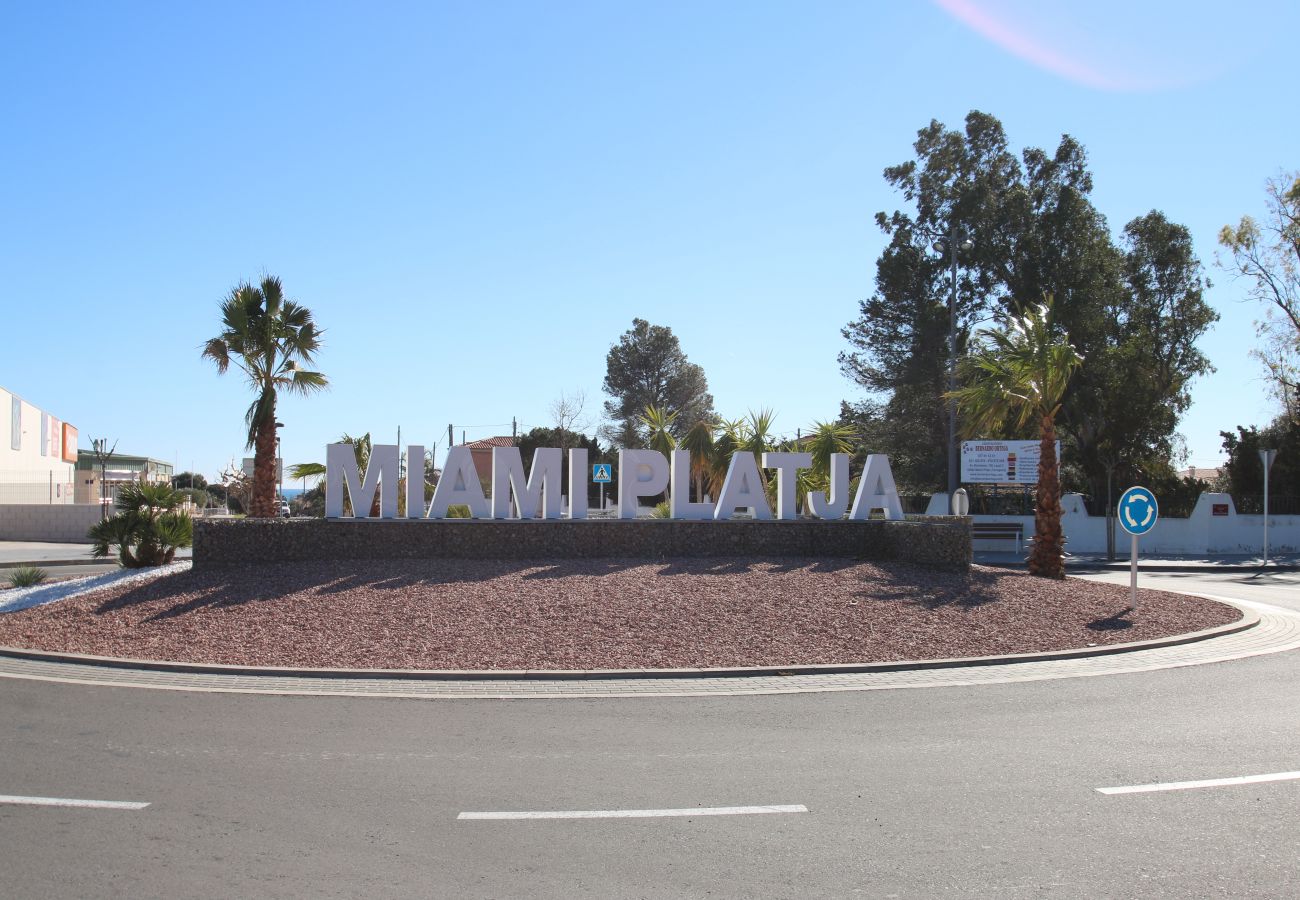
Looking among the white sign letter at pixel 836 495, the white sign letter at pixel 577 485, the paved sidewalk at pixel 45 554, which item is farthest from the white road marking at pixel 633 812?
the paved sidewalk at pixel 45 554

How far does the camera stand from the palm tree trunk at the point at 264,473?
59.8ft

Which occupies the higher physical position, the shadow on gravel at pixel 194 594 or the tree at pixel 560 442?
the tree at pixel 560 442

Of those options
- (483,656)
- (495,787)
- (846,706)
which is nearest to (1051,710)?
(846,706)

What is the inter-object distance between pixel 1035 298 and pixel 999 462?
876cm

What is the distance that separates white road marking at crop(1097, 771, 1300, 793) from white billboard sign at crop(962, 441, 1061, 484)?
26755 millimetres

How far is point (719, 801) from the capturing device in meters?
6.07

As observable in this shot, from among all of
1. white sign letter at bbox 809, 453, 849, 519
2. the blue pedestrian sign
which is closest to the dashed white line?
the blue pedestrian sign

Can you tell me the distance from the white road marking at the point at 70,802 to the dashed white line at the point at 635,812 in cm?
215

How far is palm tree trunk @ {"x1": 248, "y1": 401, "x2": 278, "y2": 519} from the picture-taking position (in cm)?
1822

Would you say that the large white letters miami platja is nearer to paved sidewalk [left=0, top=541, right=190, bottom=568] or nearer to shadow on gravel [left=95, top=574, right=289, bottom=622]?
shadow on gravel [left=95, top=574, right=289, bottom=622]

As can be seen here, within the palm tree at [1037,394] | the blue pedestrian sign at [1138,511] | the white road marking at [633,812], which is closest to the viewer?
the white road marking at [633,812]

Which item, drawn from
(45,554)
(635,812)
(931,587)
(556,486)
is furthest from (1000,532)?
(45,554)

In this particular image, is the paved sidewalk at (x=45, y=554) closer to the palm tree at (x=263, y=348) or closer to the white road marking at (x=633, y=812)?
the palm tree at (x=263, y=348)

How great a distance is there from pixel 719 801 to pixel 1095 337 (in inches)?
1374
